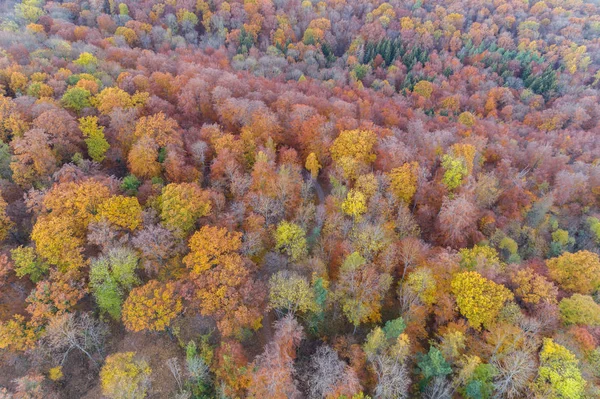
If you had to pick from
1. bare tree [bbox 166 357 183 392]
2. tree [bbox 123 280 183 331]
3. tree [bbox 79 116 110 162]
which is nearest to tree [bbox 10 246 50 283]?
tree [bbox 123 280 183 331]

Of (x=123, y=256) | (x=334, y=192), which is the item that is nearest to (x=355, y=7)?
(x=334, y=192)

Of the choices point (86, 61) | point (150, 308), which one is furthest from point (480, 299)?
point (86, 61)

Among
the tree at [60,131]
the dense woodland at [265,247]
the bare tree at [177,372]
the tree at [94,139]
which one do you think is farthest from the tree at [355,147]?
the tree at [60,131]

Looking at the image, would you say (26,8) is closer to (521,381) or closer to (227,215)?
(227,215)

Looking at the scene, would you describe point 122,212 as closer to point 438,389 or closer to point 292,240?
point 292,240

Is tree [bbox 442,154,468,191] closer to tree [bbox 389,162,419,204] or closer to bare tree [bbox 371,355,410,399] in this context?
tree [bbox 389,162,419,204]
